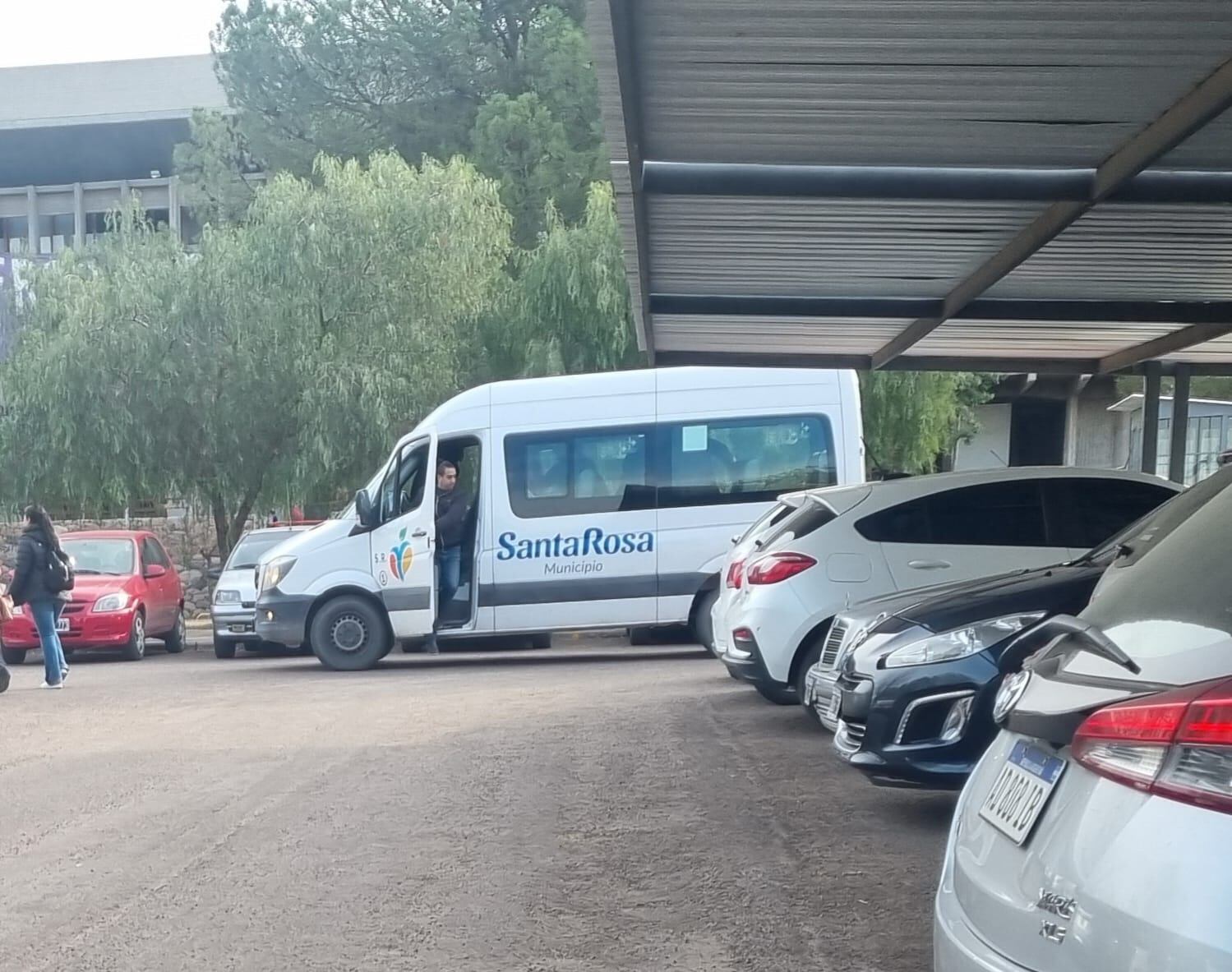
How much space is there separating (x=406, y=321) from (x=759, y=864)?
1988 cm

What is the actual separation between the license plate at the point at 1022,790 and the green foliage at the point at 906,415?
2292 centimetres

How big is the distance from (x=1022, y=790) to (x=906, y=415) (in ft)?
77.4

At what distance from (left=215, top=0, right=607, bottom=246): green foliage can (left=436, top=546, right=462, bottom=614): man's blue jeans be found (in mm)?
15605

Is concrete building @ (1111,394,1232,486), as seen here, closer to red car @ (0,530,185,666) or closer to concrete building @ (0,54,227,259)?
red car @ (0,530,185,666)

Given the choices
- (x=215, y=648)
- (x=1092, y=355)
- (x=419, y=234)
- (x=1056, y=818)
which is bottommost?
(x=215, y=648)

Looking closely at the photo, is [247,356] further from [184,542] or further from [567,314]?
[184,542]

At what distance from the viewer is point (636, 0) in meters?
5.94

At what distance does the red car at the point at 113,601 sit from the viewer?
19234 mm

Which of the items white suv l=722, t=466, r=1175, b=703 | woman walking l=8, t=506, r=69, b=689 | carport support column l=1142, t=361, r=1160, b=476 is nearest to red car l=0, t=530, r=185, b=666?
woman walking l=8, t=506, r=69, b=689

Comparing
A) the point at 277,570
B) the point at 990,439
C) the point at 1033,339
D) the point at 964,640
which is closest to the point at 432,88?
the point at 990,439

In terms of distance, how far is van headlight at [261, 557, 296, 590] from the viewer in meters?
16.5

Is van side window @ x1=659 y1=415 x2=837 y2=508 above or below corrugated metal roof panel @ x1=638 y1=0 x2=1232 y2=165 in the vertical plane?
below

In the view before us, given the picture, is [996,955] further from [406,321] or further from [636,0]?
[406,321]

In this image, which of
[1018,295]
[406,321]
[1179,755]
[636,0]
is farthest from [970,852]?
[406,321]
